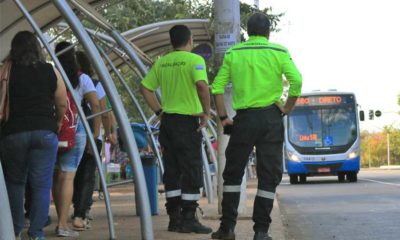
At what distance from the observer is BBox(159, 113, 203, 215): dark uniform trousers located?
22.9ft

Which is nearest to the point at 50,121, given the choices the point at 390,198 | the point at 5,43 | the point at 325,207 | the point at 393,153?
the point at 5,43

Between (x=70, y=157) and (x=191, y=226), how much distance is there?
1382 mm

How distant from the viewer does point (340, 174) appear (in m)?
27.0

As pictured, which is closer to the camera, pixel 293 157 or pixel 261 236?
pixel 261 236

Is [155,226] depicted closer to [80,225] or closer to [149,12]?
[80,225]

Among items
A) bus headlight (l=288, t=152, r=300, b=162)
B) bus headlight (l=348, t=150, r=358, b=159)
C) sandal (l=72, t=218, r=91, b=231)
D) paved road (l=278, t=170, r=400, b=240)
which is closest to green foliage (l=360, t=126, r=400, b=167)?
bus headlight (l=348, t=150, r=358, b=159)

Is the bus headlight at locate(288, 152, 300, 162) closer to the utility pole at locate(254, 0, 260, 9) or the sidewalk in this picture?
the utility pole at locate(254, 0, 260, 9)

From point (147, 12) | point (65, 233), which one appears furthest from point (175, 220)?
point (147, 12)

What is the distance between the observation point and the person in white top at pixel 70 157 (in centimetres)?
706

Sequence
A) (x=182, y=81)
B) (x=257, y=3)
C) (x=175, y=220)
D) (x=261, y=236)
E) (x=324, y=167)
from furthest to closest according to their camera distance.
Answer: (x=324, y=167) → (x=257, y=3) → (x=175, y=220) → (x=182, y=81) → (x=261, y=236)

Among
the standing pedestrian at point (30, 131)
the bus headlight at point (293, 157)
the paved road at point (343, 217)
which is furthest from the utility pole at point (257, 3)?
the standing pedestrian at point (30, 131)

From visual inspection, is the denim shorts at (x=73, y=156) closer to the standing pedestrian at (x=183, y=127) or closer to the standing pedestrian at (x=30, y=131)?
the standing pedestrian at (x=183, y=127)

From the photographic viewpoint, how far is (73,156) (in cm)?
718

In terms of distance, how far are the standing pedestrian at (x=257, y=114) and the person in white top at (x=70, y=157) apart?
1.57m
